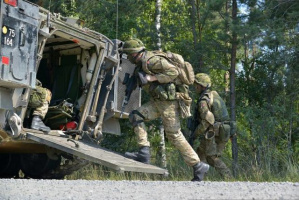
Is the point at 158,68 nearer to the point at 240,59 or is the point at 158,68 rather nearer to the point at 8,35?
the point at 8,35

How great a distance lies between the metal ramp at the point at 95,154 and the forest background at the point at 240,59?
153cm

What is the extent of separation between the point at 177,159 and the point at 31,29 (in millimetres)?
4562

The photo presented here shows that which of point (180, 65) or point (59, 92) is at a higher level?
point (180, 65)

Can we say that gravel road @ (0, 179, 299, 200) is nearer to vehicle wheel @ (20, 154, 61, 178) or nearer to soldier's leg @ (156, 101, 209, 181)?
soldier's leg @ (156, 101, 209, 181)

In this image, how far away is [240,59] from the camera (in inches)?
564

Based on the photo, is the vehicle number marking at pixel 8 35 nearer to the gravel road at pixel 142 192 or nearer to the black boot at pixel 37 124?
the black boot at pixel 37 124

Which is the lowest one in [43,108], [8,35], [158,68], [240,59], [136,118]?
[136,118]

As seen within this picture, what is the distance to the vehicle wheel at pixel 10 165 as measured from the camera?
9.52m

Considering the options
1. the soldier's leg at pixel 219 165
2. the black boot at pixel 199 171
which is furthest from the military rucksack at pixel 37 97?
the soldier's leg at pixel 219 165

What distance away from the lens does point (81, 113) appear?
8.61 meters

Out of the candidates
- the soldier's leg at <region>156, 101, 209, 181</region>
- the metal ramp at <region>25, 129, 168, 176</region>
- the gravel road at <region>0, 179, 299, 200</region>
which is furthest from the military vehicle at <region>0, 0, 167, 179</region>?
the gravel road at <region>0, 179, 299, 200</region>

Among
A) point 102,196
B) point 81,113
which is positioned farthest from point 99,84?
point 102,196

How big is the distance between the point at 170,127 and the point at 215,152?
60.5 inches

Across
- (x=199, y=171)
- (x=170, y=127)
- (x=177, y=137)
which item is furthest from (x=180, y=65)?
(x=199, y=171)
